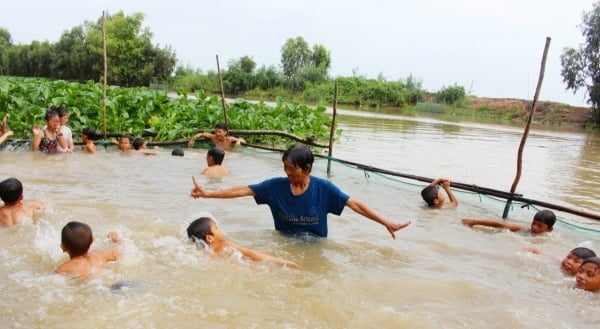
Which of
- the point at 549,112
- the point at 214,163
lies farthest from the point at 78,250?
the point at 549,112

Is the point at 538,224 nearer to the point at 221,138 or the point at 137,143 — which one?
the point at 221,138

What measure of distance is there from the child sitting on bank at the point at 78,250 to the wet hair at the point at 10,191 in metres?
1.51

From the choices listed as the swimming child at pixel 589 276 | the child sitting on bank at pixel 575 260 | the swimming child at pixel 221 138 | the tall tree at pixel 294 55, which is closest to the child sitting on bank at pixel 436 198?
the child sitting on bank at pixel 575 260

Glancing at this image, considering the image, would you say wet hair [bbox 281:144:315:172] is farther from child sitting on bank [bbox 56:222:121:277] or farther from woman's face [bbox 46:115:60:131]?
woman's face [bbox 46:115:60:131]

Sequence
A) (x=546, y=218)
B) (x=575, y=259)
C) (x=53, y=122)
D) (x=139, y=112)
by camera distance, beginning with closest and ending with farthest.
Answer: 1. (x=575, y=259)
2. (x=546, y=218)
3. (x=53, y=122)
4. (x=139, y=112)

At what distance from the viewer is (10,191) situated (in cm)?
466

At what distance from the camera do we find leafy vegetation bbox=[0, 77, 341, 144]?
1083cm

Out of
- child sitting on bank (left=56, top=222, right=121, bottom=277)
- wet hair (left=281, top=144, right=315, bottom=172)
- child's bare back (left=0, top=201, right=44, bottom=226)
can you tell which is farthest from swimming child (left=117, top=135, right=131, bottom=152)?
wet hair (left=281, top=144, right=315, bottom=172)

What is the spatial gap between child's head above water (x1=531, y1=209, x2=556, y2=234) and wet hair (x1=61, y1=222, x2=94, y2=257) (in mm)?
4866

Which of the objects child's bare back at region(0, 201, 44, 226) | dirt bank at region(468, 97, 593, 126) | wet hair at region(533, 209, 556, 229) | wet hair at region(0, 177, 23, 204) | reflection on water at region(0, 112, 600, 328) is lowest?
reflection on water at region(0, 112, 600, 328)

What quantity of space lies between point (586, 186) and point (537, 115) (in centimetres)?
2848

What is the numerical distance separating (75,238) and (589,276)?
4.12m

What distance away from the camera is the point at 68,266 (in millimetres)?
3588

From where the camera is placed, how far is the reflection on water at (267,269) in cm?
321
